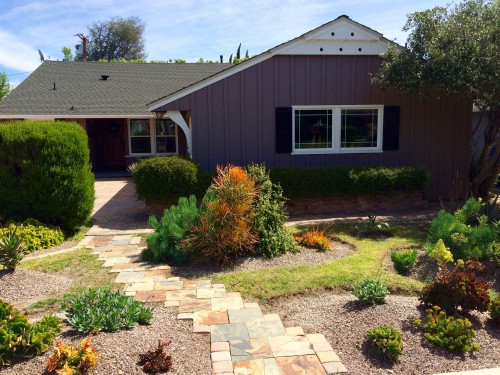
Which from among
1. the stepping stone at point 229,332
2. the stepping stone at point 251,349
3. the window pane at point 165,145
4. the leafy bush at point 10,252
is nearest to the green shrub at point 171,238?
the leafy bush at point 10,252

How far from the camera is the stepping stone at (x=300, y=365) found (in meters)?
3.41

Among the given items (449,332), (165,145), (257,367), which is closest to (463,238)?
(449,332)

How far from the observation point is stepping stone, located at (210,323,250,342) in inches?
156

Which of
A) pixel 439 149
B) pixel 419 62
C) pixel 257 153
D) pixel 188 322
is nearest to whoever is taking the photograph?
pixel 188 322

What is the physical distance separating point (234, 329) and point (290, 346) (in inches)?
23.5

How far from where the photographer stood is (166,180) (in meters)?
9.54

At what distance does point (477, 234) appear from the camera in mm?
5926

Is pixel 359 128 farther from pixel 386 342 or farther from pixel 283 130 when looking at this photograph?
pixel 386 342

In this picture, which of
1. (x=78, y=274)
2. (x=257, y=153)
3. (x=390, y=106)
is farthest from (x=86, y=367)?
(x=390, y=106)

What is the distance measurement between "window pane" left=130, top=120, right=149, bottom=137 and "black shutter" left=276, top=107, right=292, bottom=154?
8.78 metres

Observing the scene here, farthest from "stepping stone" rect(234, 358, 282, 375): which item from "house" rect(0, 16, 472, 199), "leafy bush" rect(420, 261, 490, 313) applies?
"house" rect(0, 16, 472, 199)

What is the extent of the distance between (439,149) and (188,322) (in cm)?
965

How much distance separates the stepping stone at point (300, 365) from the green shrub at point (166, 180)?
21.1 ft

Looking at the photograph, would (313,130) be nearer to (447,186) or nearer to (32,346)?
(447,186)
